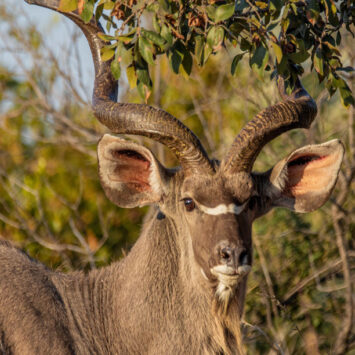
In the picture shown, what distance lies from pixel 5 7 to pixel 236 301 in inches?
281

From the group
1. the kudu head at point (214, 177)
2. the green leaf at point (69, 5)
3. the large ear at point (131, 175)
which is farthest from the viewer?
the large ear at point (131, 175)

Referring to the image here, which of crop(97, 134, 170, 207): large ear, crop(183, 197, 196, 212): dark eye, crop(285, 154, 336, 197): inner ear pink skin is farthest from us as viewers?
crop(285, 154, 336, 197): inner ear pink skin

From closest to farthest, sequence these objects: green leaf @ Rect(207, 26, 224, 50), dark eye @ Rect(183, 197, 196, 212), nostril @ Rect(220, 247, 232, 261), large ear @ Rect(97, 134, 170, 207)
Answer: nostril @ Rect(220, 247, 232, 261) < green leaf @ Rect(207, 26, 224, 50) < dark eye @ Rect(183, 197, 196, 212) < large ear @ Rect(97, 134, 170, 207)

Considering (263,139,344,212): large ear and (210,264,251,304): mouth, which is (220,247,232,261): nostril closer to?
(210,264,251,304): mouth

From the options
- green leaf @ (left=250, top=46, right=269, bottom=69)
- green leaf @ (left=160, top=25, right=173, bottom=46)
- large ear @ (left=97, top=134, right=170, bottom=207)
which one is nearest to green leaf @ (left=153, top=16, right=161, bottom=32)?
green leaf @ (left=160, top=25, right=173, bottom=46)

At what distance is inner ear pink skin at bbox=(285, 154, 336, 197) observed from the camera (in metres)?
5.45

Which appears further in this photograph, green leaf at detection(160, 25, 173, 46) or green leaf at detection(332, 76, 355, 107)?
green leaf at detection(332, 76, 355, 107)

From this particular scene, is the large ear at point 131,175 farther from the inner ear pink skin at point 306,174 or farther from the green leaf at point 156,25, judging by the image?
the inner ear pink skin at point 306,174

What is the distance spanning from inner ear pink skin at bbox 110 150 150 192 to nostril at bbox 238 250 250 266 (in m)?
1.02

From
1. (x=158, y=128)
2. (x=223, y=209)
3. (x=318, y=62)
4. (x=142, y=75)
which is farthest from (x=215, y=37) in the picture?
(x=223, y=209)

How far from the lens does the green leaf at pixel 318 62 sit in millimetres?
5121

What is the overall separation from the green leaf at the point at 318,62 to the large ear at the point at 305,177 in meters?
0.52

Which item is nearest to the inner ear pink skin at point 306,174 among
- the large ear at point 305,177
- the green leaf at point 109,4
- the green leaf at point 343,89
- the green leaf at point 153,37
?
the large ear at point 305,177

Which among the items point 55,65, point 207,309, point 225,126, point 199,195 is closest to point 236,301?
point 207,309
